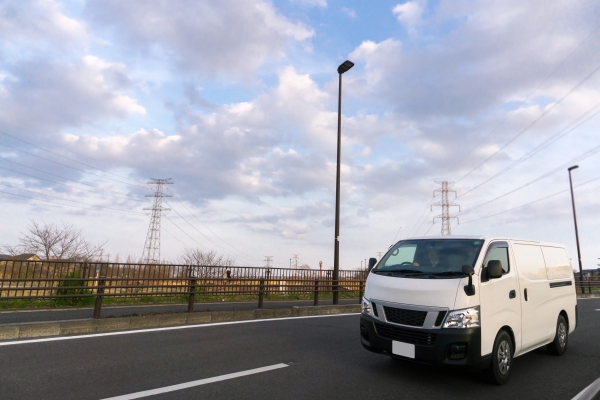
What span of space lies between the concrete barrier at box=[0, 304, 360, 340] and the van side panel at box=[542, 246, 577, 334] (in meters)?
7.02

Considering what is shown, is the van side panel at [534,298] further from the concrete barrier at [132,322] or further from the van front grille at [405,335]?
the concrete barrier at [132,322]

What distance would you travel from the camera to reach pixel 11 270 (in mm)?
12617

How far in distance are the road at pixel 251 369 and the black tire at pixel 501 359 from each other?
0.16 meters

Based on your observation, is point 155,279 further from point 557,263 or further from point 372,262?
point 557,263

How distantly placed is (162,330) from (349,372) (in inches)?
190

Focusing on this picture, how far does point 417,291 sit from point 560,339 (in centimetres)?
399

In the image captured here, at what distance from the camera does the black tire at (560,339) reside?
6961 mm

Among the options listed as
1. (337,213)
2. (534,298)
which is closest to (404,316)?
(534,298)

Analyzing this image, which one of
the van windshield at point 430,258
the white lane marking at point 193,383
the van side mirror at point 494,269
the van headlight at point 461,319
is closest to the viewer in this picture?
the white lane marking at point 193,383

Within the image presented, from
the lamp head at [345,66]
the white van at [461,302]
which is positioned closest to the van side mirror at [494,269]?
the white van at [461,302]

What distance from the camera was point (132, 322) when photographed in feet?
29.2

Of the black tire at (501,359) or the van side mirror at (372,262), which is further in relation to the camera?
the van side mirror at (372,262)

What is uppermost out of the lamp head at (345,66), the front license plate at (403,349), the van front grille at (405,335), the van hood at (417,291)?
the lamp head at (345,66)

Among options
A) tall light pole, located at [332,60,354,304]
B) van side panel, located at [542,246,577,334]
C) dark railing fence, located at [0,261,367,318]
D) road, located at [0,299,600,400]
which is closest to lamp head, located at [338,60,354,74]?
tall light pole, located at [332,60,354,304]
